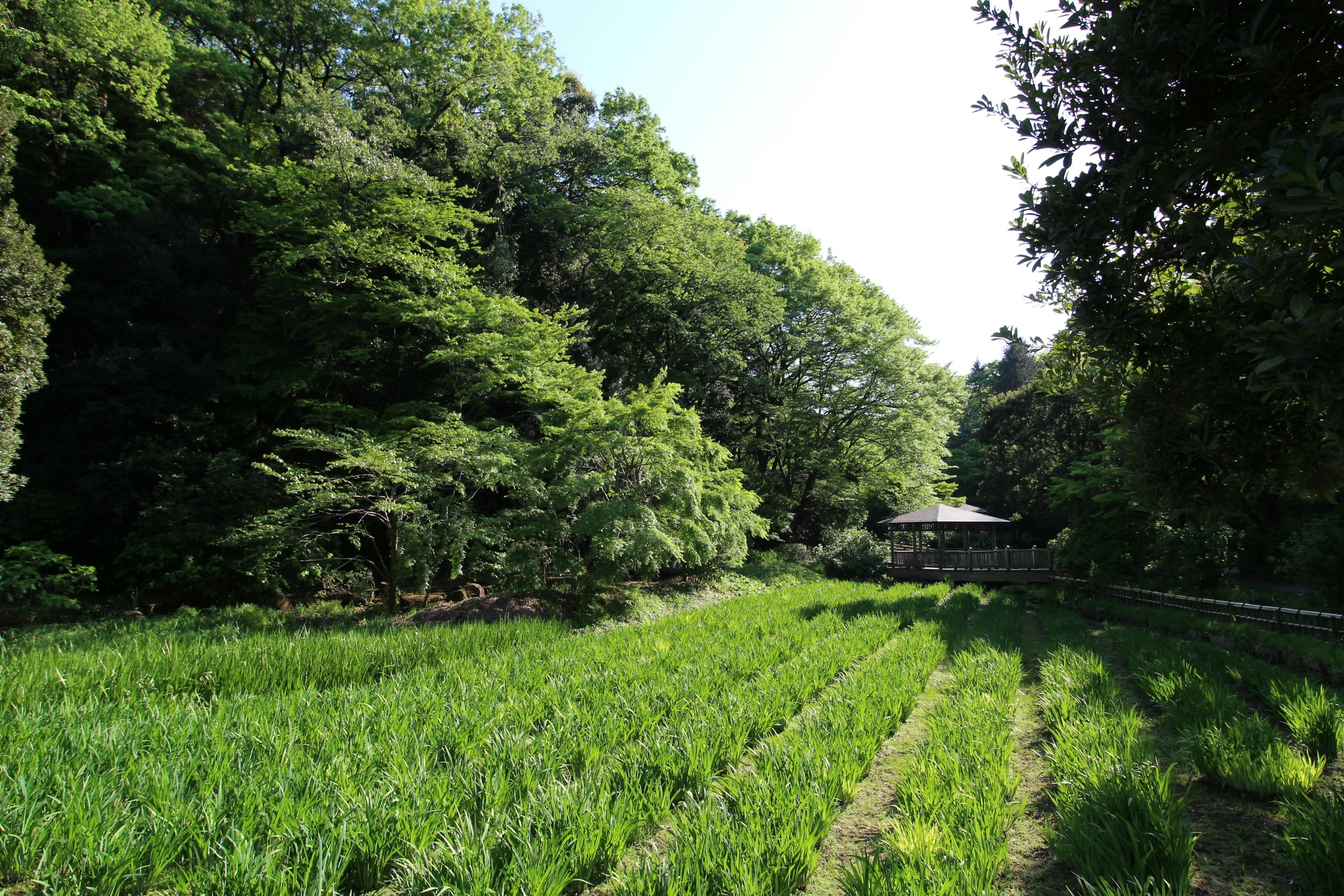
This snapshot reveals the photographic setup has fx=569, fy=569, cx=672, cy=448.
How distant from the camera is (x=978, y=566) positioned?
18.4 metres

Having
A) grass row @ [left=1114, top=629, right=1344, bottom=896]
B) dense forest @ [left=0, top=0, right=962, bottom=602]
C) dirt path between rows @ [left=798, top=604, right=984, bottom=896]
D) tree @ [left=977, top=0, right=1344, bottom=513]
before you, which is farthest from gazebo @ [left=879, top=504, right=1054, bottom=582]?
tree @ [left=977, top=0, right=1344, bottom=513]

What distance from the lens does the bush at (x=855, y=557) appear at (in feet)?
65.6

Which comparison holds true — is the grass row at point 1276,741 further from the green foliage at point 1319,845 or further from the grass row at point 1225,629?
the grass row at point 1225,629

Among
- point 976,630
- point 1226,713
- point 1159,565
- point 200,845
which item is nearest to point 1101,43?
point 1226,713

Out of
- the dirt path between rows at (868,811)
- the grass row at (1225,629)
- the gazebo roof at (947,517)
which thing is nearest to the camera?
the dirt path between rows at (868,811)

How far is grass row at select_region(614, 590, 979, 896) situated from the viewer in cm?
221

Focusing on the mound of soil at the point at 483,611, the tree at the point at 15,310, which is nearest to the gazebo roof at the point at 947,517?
the mound of soil at the point at 483,611

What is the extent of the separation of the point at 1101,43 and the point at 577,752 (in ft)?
15.9

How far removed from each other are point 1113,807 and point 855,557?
1824 cm

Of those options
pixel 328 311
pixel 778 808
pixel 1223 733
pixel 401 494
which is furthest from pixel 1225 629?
pixel 328 311

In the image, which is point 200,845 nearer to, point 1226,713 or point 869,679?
point 869,679

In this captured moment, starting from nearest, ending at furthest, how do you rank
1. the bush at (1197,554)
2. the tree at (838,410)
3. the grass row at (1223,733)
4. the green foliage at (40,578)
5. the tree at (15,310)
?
the grass row at (1223,733)
the tree at (15,310)
the green foliage at (40,578)
the bush at (1197,554)
the tree at (838,410)

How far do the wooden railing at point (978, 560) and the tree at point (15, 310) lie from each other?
22052mm

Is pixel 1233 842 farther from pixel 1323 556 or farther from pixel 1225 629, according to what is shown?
pixel 1323 556
